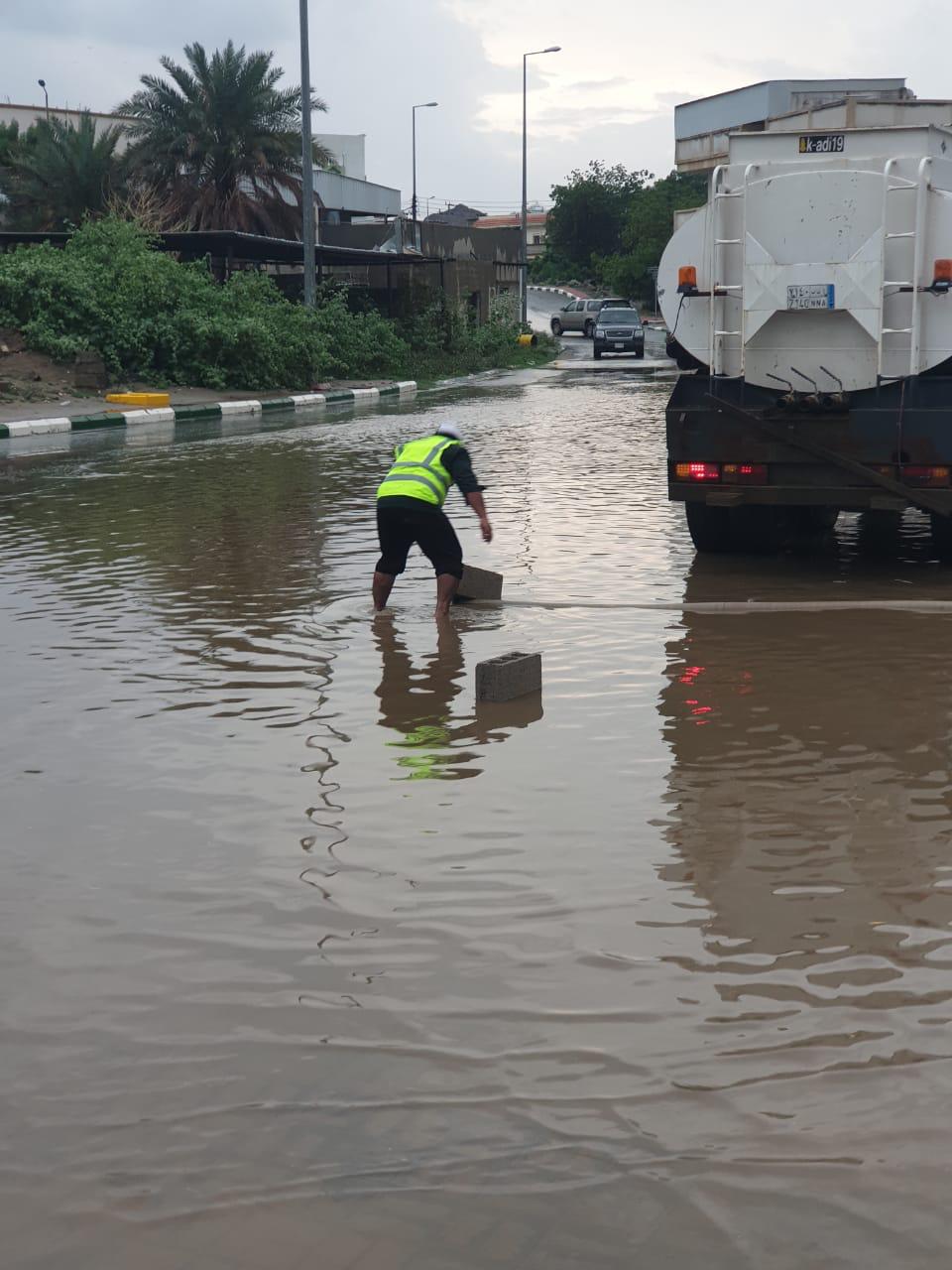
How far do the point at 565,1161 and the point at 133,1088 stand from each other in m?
1.02

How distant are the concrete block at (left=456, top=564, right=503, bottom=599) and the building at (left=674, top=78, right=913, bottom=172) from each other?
178 inches

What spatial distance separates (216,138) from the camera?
49.1 meters

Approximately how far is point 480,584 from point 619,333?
4591 cm

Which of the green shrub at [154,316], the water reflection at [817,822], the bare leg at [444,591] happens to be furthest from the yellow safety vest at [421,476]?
the green shrub at [154,316]

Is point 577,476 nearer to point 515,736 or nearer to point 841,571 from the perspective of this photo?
point 841,571

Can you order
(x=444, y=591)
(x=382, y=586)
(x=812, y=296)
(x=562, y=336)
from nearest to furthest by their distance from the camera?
(x=444, y=591) < (x=382, y=586) < (x=812, y=296) < (x=562, y=336)

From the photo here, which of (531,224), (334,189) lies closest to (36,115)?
(334,189)

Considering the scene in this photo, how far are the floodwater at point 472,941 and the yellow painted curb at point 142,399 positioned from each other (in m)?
19.8

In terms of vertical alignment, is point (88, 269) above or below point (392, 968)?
above

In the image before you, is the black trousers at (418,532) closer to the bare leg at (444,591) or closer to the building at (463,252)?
the bare leg at (444,591)

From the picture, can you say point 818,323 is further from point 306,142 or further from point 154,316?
point 306,142

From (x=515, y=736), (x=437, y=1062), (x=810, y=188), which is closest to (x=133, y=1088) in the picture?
(x=437, y=1062)

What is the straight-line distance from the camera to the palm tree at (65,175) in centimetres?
4897

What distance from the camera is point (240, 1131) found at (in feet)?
11.2
